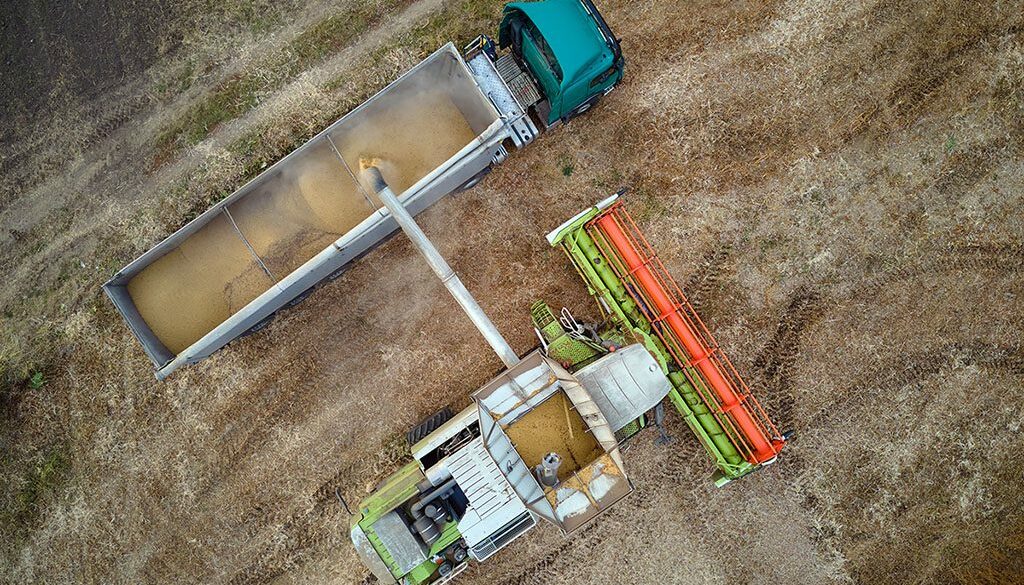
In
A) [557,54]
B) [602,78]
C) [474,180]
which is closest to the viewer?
[557,54]

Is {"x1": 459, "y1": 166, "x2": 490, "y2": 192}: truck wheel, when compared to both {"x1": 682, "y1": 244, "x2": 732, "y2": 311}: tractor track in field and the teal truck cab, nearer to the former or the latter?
the teal truck cab

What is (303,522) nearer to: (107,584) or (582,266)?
(107,584)

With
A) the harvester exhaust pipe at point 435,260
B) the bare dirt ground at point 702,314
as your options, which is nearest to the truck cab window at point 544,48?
the bare dirt ground at point 702,314

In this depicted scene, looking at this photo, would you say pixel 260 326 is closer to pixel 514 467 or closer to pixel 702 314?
pixel 514 467

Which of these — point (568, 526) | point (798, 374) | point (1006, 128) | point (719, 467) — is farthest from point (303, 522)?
point (1006, 128)

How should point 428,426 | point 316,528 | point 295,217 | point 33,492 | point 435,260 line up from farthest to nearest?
point 33,492 < point 316,528 < point 428,426 < point 295,217 < point 435,260

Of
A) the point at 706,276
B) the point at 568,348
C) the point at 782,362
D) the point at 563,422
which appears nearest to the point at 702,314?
the point at 706,276

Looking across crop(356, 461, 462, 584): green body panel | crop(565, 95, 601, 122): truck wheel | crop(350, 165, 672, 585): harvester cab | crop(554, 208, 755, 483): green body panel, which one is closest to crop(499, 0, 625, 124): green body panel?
crop(565, 95, 601, 122): truck wheel
